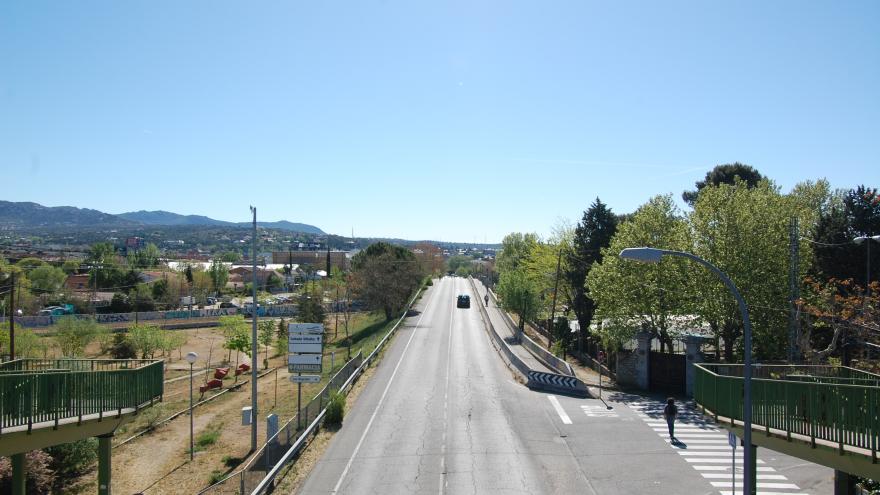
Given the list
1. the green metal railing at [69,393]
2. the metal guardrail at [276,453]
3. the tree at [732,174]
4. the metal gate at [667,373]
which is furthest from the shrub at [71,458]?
the tree at [732,174]

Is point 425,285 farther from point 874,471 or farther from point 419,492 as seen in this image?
point 874,471

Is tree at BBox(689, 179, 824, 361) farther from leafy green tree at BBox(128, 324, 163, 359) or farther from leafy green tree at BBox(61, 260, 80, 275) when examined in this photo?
leafy green tree at BBox(61, 260, 80, 275)

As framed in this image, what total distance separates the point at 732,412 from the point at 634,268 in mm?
21130

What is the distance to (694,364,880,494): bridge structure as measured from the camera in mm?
11234

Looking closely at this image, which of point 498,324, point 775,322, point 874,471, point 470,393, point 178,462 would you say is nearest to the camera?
point 874,471

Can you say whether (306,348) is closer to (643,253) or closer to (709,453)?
(709,453)

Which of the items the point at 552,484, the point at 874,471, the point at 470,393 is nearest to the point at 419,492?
the point at 552,484

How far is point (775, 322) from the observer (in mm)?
30047

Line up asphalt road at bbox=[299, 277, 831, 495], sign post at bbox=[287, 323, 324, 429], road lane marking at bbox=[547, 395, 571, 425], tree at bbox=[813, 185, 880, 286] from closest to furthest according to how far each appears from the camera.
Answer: asphalt road at bbox=[299, 277, 831, 495] < sign post at bbox=[287, 323, 324, 429] < road lane marking at bbox=[547, 395, 571, 425] < tree at bbox=[813, 185, 880, 286]

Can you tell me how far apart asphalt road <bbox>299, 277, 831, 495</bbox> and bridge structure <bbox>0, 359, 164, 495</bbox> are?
18.9 feet

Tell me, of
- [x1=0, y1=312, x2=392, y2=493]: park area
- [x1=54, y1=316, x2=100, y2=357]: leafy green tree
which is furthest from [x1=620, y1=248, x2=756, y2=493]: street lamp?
[x1=54, y1=316, x2=100, y2=357]: leafy green tree

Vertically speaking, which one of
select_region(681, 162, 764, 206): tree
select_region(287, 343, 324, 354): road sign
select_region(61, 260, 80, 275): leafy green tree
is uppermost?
select_region(681, 162, 764, 206): tree

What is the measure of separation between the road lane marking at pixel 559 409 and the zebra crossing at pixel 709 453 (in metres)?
3.33

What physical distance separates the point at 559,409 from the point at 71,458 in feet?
65.9
